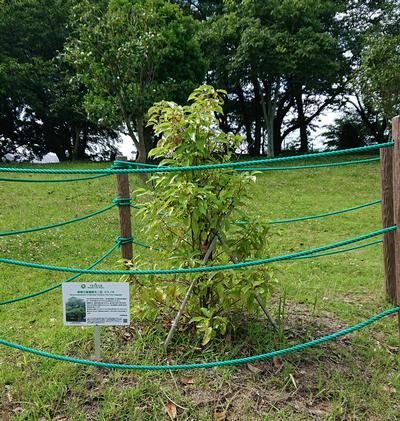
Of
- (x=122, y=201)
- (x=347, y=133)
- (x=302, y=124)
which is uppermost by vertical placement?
(x=302, y=124)

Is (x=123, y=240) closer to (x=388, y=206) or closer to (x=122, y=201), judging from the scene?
(x=122, y=201)

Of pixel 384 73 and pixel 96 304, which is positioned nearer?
pixel 96 304

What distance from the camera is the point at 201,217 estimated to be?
90.9 inches

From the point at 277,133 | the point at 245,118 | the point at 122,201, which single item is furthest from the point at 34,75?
the point at 122,201

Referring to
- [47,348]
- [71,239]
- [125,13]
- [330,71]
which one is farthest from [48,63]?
[47,348]

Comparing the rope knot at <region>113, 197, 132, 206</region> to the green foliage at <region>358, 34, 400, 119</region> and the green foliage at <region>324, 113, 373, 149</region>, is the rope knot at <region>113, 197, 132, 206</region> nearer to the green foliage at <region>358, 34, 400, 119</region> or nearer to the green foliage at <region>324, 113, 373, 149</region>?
the green foliage at <region>358, 34, 400, 119</region>

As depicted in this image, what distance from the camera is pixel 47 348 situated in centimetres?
259

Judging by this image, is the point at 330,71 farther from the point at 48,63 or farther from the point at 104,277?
the point at 104,277

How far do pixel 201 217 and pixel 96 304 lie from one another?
2.39ft

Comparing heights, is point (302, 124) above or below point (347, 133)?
above

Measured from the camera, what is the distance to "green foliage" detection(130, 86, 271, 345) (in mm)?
2225

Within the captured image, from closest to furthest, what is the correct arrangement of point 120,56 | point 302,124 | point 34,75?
point 120,56 < point 34,75 < point 302,124

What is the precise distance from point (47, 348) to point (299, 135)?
22696 millimetres

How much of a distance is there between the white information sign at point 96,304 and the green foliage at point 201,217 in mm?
308
